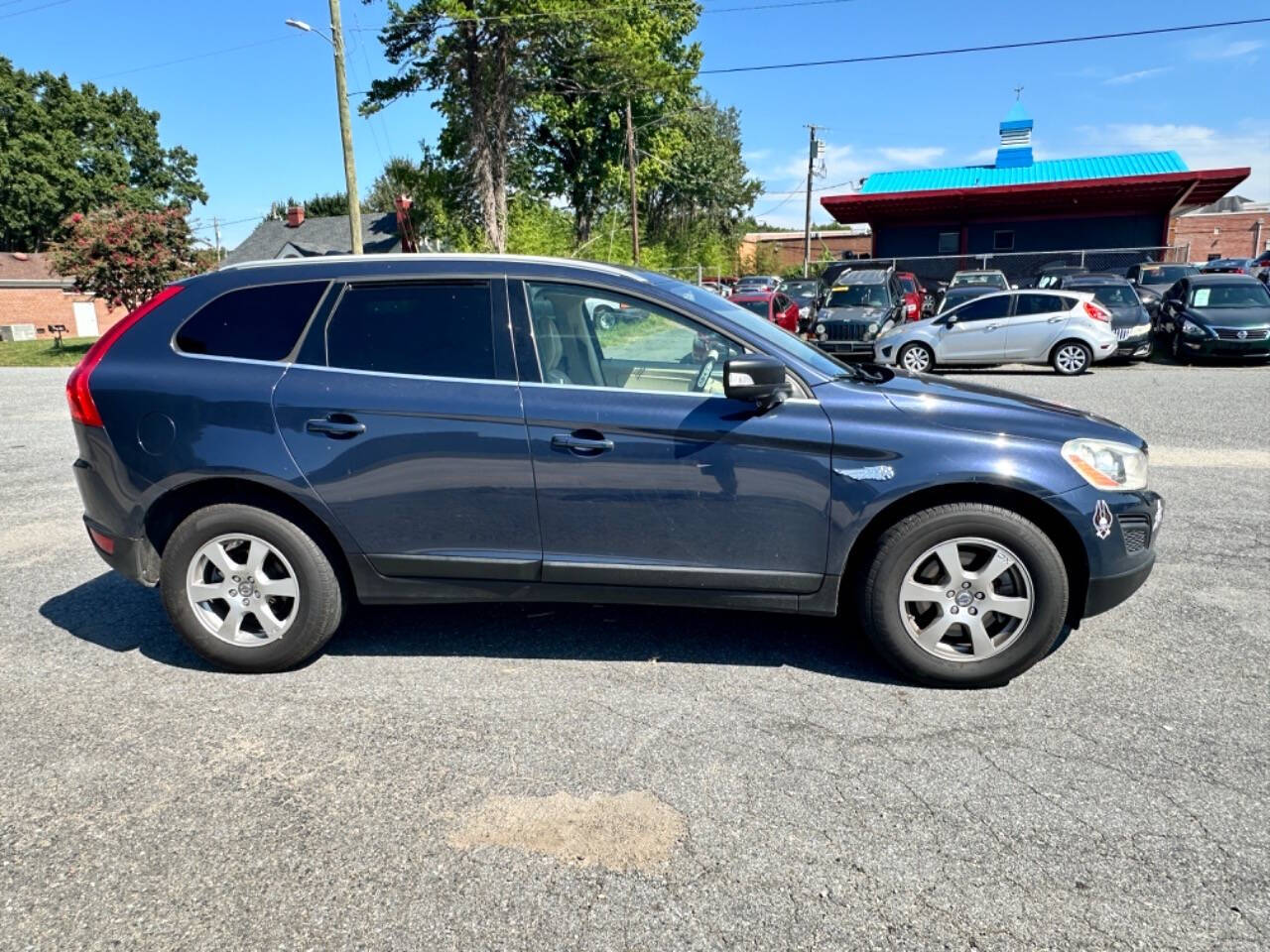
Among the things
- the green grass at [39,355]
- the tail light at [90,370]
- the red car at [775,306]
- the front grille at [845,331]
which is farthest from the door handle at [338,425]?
the green grass at [39,355]

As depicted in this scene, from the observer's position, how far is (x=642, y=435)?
362cm

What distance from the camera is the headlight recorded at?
3.60 metres

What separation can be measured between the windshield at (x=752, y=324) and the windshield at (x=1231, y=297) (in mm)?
16417

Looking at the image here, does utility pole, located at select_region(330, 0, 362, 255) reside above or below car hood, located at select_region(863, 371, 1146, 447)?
above

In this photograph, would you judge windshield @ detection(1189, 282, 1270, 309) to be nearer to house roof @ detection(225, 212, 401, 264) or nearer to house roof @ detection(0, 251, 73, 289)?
house roof @ detection(225, 212, 401, 264)

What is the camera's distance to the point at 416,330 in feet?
12.7

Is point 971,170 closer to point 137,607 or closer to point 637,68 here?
point 637,68

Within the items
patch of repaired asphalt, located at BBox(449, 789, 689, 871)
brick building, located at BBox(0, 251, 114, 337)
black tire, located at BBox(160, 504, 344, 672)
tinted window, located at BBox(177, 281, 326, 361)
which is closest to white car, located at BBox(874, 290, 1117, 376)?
tinted window, located at BBox(177, 281, 326, 361)

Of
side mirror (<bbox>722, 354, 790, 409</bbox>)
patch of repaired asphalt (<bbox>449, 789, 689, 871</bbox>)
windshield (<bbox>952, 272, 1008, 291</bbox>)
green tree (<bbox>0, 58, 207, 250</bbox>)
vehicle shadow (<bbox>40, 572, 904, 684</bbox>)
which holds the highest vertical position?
green tree (<bbox>0, 58, 207, 250</bbox>)

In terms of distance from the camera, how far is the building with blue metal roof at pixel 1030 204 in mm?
32344

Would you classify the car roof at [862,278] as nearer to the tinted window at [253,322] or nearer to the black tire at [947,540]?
the black tire at [947,540]

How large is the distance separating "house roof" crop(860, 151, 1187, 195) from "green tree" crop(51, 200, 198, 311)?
23990 mm

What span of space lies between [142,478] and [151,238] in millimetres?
24496

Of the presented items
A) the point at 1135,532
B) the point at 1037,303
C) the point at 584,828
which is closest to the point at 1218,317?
the point at 1037,303
